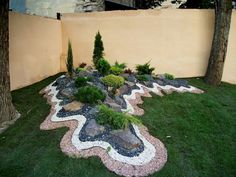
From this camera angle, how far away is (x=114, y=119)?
5.61 meters

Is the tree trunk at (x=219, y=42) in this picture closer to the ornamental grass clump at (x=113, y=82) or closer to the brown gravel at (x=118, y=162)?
the ornamental grass clump at (x=113, y=82)

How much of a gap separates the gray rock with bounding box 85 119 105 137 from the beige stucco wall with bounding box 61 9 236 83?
20.2 feet

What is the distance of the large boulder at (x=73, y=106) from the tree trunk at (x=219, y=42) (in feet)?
19.8

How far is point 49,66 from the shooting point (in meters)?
10.8

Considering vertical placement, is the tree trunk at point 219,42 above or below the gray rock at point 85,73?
above

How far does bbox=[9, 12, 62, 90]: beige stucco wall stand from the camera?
8747 millimetres

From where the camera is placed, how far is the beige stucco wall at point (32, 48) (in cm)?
875

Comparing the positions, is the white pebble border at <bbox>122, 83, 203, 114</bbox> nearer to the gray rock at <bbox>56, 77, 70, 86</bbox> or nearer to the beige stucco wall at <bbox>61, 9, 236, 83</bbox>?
the gray rock at <bbox>56, 77, 70, 86</bbox>

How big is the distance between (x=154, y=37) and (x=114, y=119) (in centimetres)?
651

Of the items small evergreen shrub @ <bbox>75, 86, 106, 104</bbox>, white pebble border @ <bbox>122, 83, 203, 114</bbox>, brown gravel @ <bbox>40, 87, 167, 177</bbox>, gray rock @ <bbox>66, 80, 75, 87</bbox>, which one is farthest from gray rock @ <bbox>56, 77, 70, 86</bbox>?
brown gravel @ <bbox>40, 87, 167, 177</bbox>

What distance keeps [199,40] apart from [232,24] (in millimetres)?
1399

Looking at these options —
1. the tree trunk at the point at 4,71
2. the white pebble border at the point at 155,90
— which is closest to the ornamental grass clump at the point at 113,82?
the white pebble border at the point at 155,90

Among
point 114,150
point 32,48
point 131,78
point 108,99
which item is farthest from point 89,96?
point 32,48

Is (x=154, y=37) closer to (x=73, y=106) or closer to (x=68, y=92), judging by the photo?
(x=68, y=92)
